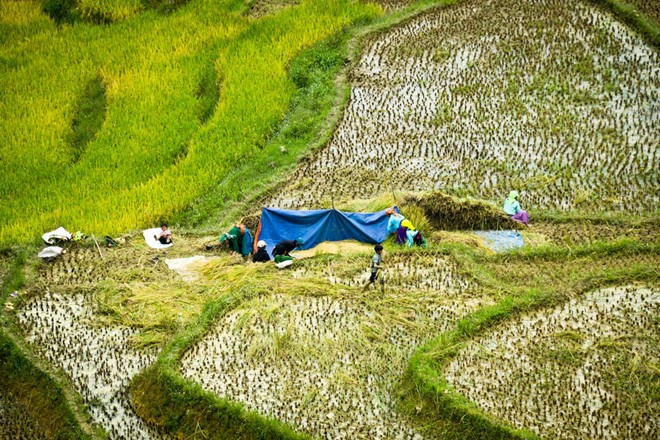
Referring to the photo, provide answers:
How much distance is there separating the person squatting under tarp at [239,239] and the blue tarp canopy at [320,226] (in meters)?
0.23

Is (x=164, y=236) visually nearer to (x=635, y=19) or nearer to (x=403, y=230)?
(x=403, y=230)

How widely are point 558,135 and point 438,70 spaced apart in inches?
106

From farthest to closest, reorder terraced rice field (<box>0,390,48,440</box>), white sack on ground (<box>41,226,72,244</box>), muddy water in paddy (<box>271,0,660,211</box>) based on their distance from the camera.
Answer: muddy water in paddy (<box>271,0,660,211</box>)
white sack on ground (<box>41,226,72,244</box>)
terraced rice field (<box>0,390,48,440</box>)

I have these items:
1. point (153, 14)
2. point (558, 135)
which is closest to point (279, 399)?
point (558, 135)

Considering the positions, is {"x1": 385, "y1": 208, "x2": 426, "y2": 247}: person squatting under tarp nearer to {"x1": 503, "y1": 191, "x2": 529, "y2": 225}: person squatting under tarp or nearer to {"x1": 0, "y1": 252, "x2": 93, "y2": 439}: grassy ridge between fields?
{"x1": 503, "y1": 191, "x2": 529, "y2": 225}: person squatting under tarp

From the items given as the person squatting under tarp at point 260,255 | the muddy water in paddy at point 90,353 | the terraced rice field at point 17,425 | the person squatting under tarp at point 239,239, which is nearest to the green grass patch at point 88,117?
the person squatting under tarp at point 239,239

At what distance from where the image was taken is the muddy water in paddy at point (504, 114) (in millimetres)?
12633

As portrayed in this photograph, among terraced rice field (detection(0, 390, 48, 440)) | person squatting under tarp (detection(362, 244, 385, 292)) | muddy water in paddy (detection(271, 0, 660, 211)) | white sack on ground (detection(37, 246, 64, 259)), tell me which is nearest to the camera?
terraced rice field (detection(0, 390, 48, 440))

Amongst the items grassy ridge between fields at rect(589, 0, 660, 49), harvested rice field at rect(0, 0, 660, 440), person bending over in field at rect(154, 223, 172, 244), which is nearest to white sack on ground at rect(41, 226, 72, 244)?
harvested rice field at rect(0, 0, 660, 440)

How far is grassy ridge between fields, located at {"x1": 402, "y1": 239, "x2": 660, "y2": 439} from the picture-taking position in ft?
26.1

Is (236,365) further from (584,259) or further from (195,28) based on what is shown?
(195,28)

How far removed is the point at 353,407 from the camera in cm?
827

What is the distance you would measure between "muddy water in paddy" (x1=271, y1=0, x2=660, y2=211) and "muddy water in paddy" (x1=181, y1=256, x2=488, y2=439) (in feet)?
9.44

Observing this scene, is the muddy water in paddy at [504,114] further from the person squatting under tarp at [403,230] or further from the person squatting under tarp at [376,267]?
the person squatting under tarp at [376,267]
